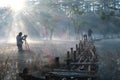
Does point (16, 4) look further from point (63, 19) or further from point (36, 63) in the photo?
point (36, 63)

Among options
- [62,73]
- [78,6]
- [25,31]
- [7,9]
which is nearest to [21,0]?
[7,9]

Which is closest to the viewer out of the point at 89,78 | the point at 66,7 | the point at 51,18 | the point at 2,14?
the point at 89,78

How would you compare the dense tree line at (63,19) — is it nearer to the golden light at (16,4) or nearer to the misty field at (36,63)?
the golden light at (16,4)

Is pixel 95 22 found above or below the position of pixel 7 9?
below

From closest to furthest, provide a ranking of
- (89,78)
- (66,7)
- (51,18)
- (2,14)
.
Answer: (89,78), (51,18), (2,14), (66,7)

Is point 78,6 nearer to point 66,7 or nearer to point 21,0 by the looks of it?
point 66,7

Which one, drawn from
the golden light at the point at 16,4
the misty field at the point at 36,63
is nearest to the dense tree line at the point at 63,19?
the golden light at the point at 16,4

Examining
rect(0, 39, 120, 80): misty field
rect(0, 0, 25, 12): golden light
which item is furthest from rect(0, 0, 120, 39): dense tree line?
rect(0, 39, 120, 80): misty field

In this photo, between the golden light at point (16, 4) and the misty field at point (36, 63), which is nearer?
the misty field at point (36, 63)

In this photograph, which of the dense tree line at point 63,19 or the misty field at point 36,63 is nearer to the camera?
the misty field at point 36,63

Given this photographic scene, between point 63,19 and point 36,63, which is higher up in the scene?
point 63,19

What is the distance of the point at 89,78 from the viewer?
643 inches

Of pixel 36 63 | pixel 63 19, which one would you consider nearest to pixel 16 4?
pixel 63 19

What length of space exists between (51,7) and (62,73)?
90.5 meters
